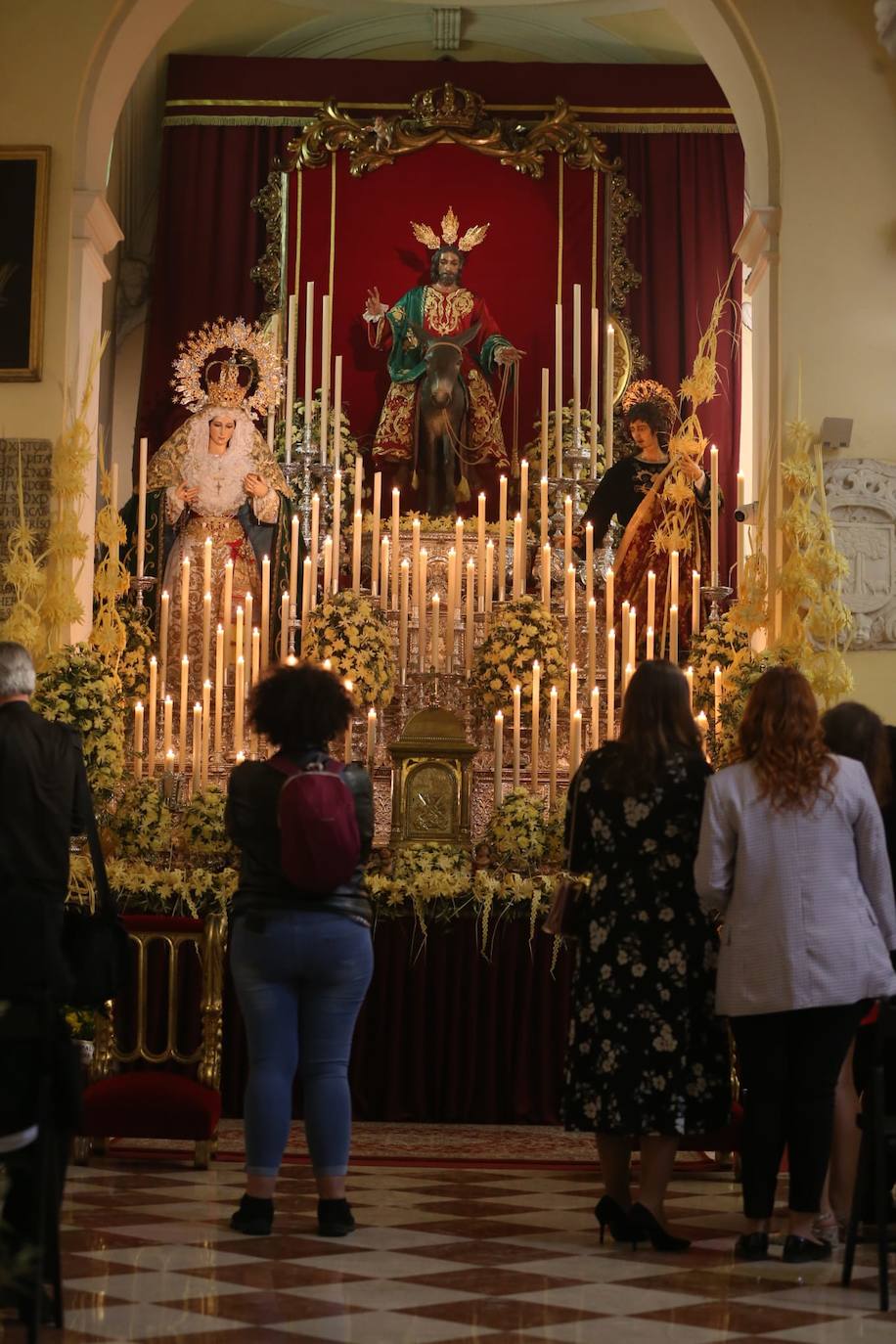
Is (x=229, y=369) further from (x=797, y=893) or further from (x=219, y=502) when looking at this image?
(x=797, y=893)

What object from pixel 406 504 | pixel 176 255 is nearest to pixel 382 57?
pixel 176 255

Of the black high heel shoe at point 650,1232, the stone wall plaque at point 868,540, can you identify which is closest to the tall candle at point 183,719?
the stone wall plaque at point 868,540

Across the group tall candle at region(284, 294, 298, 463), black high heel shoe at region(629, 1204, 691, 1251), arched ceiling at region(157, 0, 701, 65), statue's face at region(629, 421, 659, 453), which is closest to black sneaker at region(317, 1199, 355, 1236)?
black high heel shoe at region(629, 1204, 691, 1251)

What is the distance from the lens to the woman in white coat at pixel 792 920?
172 inches

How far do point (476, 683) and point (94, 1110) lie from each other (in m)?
3.68

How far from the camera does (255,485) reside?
37.9 ft

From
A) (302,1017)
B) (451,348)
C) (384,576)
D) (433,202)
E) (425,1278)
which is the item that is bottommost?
(425,1278)

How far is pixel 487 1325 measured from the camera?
12.0ft

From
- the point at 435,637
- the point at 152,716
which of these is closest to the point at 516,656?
the point at 435,637

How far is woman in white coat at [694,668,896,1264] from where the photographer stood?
14.3 ft

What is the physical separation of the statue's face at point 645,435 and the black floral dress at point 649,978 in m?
7.91

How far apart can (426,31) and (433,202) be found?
56.8 inches

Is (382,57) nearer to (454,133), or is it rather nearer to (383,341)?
(454,133)

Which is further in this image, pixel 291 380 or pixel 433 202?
pixel 433 202
